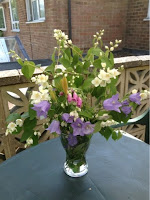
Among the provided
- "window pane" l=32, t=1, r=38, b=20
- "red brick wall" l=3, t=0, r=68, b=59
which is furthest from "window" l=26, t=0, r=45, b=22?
"red brick wall" l=3, t=0, r=68, b=59

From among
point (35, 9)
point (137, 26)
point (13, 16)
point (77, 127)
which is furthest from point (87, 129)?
point (13, 16)

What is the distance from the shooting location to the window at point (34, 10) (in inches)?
221

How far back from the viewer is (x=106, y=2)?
4.60 m

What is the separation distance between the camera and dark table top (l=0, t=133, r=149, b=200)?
0.91 metres

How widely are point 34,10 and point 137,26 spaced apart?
3.24 meters

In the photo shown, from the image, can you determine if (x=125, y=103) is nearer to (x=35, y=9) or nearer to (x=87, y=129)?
(x=87, y=129)

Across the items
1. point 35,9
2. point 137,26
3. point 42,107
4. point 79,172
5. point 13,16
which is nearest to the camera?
point 42,107

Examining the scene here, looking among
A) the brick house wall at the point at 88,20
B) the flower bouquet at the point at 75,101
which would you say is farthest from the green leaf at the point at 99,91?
the brick house wall at the point at 88,20

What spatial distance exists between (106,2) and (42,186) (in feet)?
15.2

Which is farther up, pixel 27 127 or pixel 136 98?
pixel 136 98

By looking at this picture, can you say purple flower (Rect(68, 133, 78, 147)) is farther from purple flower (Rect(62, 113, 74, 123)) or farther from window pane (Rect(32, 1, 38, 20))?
window pane (Rect(32, 1, 38, 20))

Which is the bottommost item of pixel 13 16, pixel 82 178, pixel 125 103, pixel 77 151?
pixel 82 178

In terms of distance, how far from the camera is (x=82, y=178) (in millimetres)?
985

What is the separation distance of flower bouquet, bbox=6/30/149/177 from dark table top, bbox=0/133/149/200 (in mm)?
192
